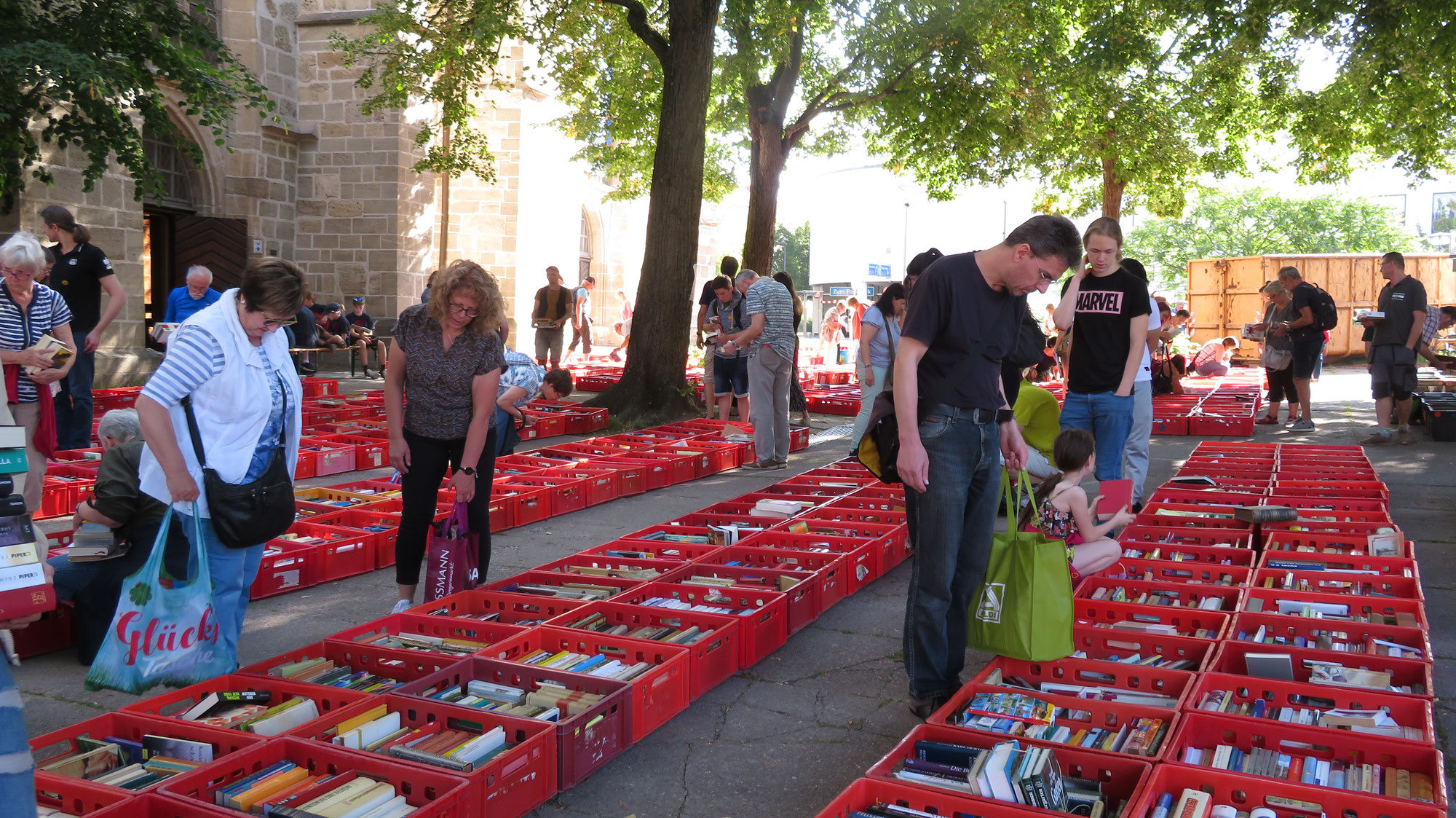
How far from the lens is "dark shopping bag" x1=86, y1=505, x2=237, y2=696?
3541 millimetres

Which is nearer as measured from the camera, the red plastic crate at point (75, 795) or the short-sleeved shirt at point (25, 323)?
the red plastic crate at point (75, 795)

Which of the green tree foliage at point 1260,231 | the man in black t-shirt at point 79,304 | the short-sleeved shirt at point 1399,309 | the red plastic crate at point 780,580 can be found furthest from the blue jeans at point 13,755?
the green tree foliage at point 1260,231

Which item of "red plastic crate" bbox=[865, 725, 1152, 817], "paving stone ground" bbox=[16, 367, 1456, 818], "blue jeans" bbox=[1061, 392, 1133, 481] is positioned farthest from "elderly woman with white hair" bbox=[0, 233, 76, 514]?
"blue jeans" bbox=[1061, 392, 1133, 481]

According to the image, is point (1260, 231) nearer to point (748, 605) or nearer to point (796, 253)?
point (796, 253)

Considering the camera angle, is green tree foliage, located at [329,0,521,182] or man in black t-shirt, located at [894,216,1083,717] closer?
man in black t-shirt, located at [894,216,1083,717]

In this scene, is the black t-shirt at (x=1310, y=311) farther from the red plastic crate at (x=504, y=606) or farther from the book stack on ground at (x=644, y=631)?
the red plastic crate at (x=504, y=606)

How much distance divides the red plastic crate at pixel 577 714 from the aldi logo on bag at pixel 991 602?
1.28 meters

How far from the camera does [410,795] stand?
289 centimetres

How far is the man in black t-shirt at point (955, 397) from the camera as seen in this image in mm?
3545

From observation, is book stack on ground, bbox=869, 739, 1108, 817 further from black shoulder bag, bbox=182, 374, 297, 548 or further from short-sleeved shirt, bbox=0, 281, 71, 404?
short-sleeved shirt, bbox=0, 281, 71, 404

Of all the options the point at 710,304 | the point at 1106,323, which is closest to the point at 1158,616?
the point at 1106,323

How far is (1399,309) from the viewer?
1096 cm

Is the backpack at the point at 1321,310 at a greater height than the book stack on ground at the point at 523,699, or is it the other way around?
the backpack at the point at 1321,310

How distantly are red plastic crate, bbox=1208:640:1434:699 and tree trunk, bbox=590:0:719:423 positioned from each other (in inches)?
365
